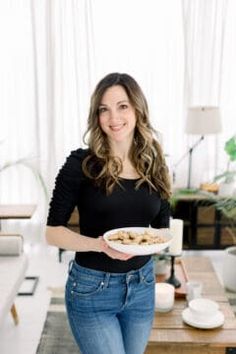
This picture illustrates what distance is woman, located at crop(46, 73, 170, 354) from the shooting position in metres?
1.39

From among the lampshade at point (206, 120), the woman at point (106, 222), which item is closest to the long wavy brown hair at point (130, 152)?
the woman at point (106, 222)

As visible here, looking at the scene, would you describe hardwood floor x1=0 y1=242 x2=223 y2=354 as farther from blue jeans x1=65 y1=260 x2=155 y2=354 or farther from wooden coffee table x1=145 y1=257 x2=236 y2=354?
blue jeans x1=65 y1=260 x2=155 y2=354

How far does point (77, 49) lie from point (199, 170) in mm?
1564

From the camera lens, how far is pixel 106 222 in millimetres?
1409

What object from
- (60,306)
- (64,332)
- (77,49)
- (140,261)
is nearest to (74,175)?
(140,261)

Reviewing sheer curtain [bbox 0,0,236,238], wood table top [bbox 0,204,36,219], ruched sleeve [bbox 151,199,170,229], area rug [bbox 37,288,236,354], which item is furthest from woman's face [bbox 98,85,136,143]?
sheer curtain [bbox 0,0,236,238]

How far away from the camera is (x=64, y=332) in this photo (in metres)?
2.69

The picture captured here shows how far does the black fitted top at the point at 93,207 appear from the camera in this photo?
139 cm

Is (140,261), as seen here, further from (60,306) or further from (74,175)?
(60,306)

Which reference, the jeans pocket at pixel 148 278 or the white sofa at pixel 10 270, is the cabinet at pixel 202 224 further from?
the jeans pocket at pixel 148 278

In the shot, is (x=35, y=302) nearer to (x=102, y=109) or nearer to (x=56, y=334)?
(x=56, y=334)

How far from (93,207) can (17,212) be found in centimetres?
202

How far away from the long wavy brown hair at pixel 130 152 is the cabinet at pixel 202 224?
7.16 ft

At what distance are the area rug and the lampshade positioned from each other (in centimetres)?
133
